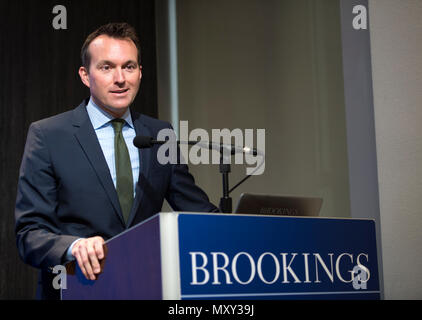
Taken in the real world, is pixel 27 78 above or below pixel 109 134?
above

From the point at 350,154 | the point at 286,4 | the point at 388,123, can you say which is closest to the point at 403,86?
the point at 388,123

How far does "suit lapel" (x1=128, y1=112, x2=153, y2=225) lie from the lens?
83.3 inches

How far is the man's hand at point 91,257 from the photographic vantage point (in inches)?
62.1

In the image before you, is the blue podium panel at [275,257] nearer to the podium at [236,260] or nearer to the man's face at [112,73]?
the podium at [236,260]

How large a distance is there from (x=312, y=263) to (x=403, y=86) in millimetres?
1520

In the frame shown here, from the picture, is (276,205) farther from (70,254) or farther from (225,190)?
(70,254)

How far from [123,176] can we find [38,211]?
1.04ft

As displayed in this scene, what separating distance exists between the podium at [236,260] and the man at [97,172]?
1.30 feet

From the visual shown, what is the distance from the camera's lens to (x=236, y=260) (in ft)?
4.72

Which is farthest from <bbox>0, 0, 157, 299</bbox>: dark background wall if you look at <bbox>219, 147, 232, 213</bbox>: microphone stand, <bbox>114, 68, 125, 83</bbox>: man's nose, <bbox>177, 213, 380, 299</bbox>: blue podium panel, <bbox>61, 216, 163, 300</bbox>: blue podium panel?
<bbox>177, 213, 380, 299</bbox>: blue podium panel

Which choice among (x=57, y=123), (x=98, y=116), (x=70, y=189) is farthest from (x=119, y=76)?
(x=70, y=189)

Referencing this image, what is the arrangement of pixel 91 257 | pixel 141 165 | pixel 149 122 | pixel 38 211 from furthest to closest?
pixel 149 122
pixel 141 165
pixel 38 211
pixel 91 257

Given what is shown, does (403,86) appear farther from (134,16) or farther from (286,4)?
(134,16)
